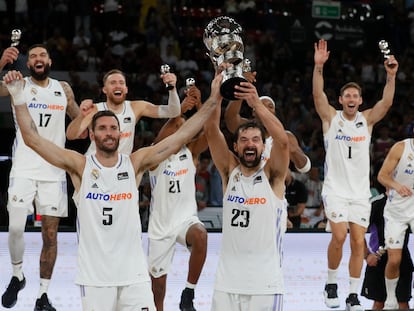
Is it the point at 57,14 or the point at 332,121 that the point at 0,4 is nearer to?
the point at 57,14

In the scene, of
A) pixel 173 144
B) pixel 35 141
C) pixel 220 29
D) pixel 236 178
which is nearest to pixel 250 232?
pixel 236 178

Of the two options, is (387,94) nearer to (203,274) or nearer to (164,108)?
(164,108)

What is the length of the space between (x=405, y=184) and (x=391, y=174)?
253 mm

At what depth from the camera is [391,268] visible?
10.8 m

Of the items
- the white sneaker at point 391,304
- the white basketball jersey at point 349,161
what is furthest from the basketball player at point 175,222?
the white sneaker at point 391,304

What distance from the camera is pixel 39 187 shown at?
9.91 meters

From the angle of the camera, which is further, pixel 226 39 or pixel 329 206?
pixel 329 206

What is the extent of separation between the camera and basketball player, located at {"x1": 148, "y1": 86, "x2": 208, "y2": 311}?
9844mm

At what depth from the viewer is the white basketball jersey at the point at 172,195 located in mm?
10008

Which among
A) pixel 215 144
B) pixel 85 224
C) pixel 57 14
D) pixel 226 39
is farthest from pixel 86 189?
pixel 57 14

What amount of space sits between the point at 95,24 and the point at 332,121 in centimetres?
844

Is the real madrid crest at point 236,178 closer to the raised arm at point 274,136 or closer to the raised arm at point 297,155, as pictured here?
the raised arm at point 274,136

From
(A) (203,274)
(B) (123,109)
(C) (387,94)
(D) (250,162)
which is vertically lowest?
(A) (203,274)

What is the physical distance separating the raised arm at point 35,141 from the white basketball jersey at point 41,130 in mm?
2092
